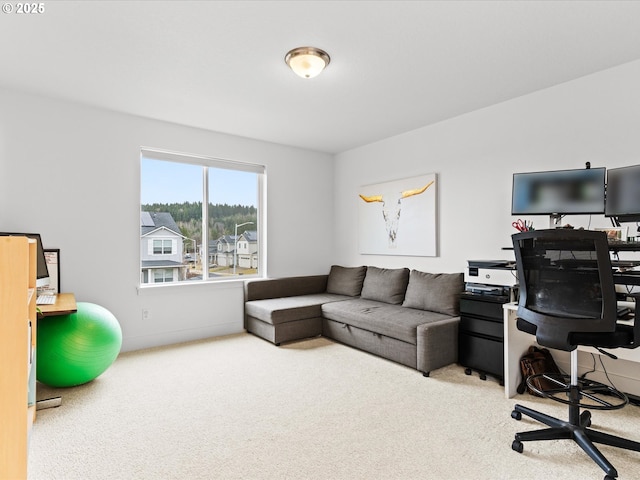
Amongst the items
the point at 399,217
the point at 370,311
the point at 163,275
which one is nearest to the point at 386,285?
the point at 370,311

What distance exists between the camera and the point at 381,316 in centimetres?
350

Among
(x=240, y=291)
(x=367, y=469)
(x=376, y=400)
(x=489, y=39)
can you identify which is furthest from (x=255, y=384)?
(x=489, y=39)

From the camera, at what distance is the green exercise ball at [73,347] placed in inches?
102

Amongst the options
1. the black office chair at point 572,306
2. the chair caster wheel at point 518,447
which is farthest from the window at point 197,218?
the chair caster wheel at point 518,447

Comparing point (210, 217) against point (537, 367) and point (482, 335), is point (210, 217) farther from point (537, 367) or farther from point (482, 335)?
point (537, 367)

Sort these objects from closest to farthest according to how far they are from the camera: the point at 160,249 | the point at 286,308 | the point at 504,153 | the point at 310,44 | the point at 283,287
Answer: the point at 310,44, the point at 504,153, the point at 286,308, the point at 160,249, the point at 283,287

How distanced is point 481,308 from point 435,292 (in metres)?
0.62

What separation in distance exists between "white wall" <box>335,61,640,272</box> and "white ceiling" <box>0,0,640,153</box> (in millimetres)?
182

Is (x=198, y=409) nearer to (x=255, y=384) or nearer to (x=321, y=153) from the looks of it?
(x=255, y=384)

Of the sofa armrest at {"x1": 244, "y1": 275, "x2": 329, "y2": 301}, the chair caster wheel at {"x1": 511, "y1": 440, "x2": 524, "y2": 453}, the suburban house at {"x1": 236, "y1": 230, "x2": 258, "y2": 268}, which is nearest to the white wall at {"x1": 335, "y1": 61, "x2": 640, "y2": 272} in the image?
the sofa armrest at {"x1": 244, "y1": 275, "x2": 329, "y2": 301}

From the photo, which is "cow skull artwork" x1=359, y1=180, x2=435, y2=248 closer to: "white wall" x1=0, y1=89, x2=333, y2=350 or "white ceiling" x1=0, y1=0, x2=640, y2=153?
"white ceiling" x1=0, y1=0, x2=640, y2=153

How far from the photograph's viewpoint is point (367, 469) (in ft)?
5.92

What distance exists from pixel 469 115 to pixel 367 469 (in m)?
3.37

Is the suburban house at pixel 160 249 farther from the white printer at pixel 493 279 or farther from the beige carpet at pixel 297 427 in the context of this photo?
the white printer at pixel 493 279
